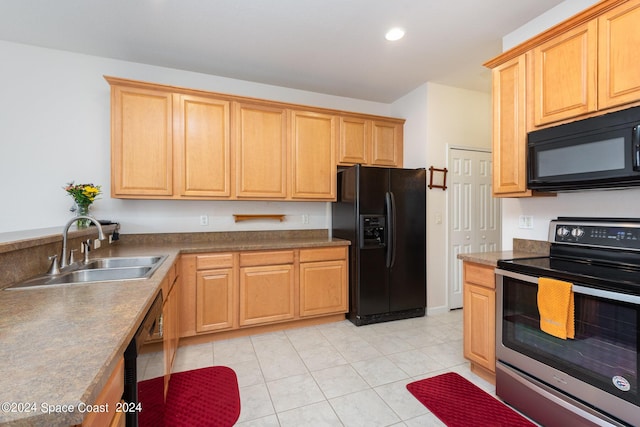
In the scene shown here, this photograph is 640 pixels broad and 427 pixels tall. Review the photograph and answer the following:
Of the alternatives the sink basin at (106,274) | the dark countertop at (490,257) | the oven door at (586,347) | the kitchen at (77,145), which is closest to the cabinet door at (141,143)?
the kitchen at (77,145)

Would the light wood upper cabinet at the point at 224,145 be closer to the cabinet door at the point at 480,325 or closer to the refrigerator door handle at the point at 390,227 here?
the refrigerator door handle at the point at 390,227

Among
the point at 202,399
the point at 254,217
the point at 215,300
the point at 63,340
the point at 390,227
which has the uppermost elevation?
the point at 254,217

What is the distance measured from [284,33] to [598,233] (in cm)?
268

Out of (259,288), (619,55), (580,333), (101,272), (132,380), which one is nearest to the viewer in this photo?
(132,380)

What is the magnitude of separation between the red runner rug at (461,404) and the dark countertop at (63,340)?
1.78 m

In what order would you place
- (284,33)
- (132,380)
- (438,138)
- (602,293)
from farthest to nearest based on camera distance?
(438,138) < (284,33) < (602,293) < (132,380)

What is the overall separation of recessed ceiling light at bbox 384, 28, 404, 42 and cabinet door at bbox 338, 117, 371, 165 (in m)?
1.07

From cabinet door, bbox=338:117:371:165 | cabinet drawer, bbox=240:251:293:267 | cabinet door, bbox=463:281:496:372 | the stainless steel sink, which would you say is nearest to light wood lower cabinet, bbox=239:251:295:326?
cabinet drawer, bbox=240:251:293:267

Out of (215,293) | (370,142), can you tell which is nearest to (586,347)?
(215,293)

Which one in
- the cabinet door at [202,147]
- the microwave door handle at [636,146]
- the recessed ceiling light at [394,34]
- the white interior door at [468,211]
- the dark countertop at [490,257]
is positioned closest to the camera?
the microwave door handle at [636,146]

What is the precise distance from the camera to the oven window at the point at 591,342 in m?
1.35

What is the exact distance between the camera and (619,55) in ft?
5.35

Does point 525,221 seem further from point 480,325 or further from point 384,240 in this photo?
point 384,240

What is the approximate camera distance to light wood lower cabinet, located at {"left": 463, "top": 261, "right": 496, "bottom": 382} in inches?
80.7
